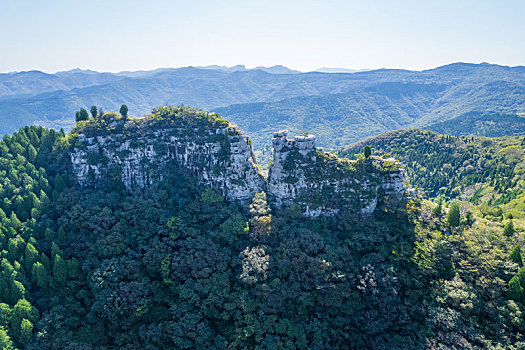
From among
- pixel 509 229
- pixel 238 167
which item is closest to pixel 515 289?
pixel 509 229

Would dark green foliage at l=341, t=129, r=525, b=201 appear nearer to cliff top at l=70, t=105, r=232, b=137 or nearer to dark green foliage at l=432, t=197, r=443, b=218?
dark green foliage at l=432, t=197, r=443, b=218

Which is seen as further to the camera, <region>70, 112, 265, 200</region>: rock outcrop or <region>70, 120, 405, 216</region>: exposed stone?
<region>70, 112, 265, 200</region>: rock outcrop

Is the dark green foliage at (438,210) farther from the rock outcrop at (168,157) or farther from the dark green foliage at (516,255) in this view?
the rock outcrop at (168,157)

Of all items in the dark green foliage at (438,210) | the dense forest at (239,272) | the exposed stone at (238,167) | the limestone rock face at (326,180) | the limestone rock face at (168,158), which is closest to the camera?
the dense forest at (239,272)

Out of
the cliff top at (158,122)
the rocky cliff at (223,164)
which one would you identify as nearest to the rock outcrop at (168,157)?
the rocky cliff at (223,164)

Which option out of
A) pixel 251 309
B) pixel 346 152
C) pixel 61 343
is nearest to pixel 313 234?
pixel 251 309

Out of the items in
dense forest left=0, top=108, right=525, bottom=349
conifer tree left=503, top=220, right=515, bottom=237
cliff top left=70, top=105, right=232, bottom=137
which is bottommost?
dense forest left=0, top=108, right=525, bottom=349

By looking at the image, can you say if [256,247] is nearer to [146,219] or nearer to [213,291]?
[213,291]

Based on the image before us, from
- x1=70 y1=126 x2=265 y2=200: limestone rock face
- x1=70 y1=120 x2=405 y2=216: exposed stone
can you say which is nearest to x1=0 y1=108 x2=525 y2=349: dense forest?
x1=70 y1=120 x2=405 y2=216: exposed stone
